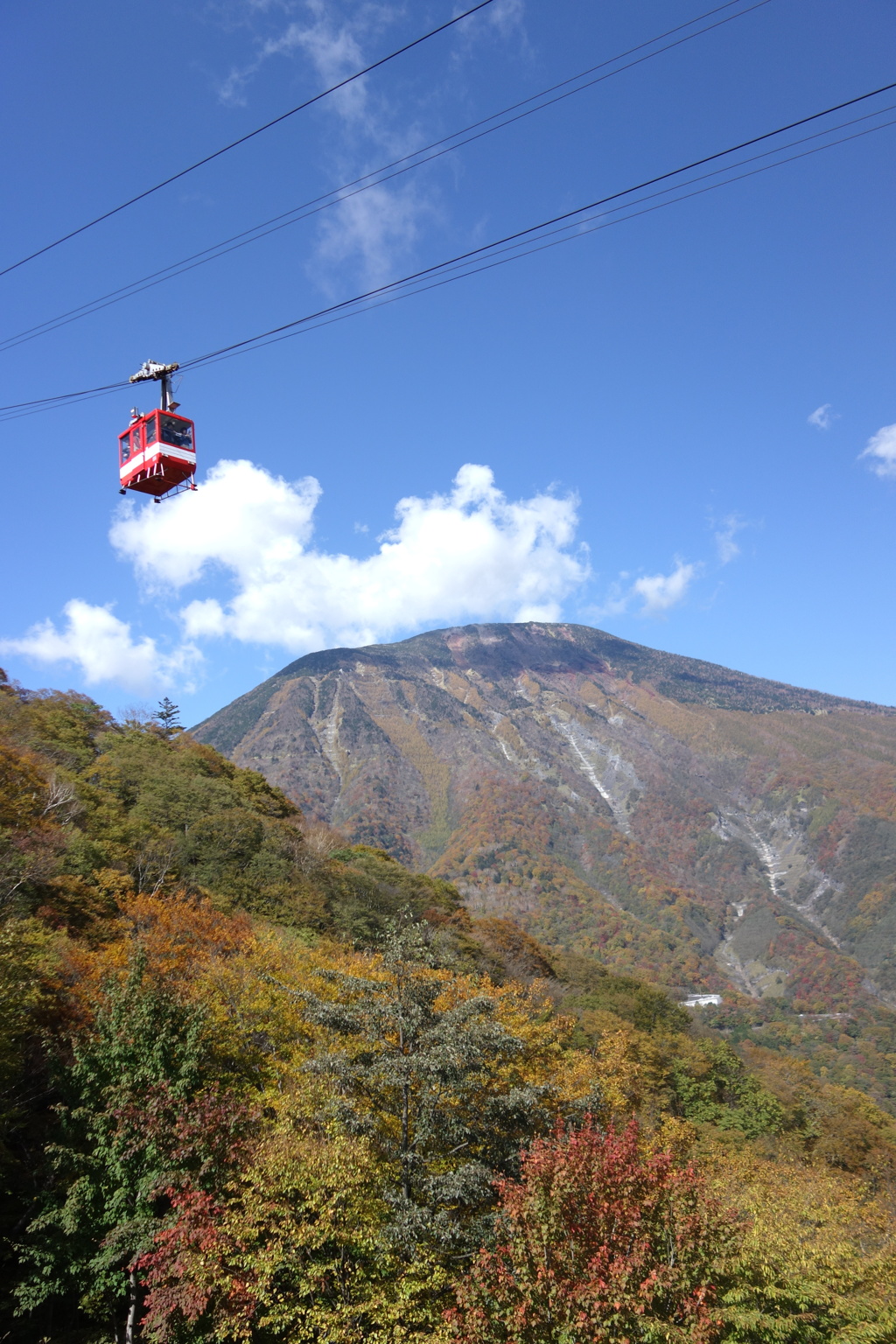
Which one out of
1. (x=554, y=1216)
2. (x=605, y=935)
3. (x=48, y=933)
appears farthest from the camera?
(x=605, y=935)

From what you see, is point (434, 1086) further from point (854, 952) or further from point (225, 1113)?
point (854, 952)

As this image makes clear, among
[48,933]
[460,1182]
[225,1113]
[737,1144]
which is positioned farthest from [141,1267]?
[737,1144]

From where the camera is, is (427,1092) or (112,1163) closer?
(427,1092)

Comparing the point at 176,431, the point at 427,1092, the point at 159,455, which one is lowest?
the point at 427,1092

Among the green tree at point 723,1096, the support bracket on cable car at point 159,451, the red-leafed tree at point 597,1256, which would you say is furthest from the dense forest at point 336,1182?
the green tree at point 723,1096

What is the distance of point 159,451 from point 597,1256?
59.9 ft

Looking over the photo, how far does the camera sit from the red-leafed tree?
10.9 metres

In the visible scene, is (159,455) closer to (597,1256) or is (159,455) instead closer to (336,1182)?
(336,1182)

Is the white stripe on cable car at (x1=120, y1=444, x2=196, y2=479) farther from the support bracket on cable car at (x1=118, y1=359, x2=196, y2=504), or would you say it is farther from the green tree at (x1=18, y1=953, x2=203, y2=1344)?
the green tree at (x1=18, y1=953, x2=203, y2=1344)

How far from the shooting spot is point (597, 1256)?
11273 mm

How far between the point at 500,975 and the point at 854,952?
7431 inches

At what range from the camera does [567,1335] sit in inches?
413

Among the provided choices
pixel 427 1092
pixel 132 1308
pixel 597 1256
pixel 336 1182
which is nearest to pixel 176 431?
pixel 427 1092

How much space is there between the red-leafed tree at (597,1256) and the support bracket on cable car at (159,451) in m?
16.7
